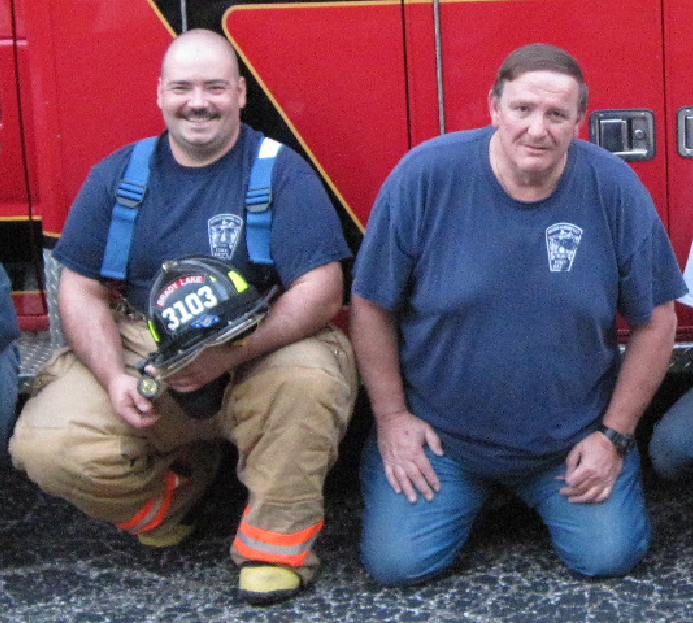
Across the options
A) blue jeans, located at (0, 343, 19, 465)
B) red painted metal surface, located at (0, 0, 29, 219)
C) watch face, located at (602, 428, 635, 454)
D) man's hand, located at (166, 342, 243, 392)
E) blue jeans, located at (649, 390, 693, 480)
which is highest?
red painted metal surface, located at (0, 0, 29, 219)

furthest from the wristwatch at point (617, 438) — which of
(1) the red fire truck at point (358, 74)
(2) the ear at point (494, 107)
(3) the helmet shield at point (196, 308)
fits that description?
(3) the helmet shield at point (196, 308)

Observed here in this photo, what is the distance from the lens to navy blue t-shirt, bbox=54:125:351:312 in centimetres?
291

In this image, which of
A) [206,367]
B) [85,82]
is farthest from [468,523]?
[85,82]

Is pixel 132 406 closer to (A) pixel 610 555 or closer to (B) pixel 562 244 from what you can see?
(B) pixel 562 244

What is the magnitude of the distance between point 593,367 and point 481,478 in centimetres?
38

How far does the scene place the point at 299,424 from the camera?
2809 millimetres

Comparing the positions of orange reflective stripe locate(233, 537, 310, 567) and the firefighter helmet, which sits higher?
the firefighter helmet

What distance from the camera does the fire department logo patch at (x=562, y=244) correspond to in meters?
2.77

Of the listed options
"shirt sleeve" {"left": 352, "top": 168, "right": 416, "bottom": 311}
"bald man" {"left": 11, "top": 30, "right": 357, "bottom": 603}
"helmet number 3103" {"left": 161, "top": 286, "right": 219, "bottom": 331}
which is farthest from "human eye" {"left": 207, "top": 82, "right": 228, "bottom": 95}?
"helmet number 3103" {"left": 161, "top": 286, "right": 219, "bottom": 331}

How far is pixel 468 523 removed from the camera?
9.87 ft

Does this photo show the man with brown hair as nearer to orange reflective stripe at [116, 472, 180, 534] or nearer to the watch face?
the watch face

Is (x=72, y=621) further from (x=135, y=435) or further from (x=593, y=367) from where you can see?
(x=593, y=367)

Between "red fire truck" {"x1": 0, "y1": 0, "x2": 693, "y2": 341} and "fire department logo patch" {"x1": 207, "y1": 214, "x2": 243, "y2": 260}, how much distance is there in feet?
1.01

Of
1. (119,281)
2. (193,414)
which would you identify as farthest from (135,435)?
(119,281)
